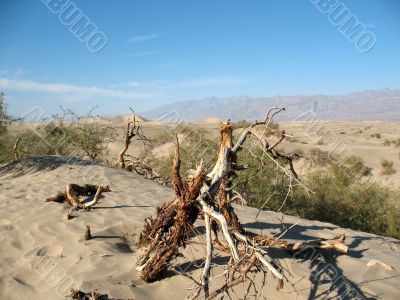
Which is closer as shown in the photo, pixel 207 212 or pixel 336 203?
pixel 207 212

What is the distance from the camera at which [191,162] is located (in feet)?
31.0

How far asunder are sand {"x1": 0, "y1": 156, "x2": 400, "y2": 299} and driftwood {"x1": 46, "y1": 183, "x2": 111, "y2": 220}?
0.12 m

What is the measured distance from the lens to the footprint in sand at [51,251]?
425 cm

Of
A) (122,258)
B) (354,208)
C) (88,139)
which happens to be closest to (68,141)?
(88,139)

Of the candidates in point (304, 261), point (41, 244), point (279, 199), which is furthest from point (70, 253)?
point (279, 199)

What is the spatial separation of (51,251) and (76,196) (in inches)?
71.8

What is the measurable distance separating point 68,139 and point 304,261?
8963 millimetres

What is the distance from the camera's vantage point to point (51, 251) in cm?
431

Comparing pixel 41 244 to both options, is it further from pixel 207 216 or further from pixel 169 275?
pixel 207 216

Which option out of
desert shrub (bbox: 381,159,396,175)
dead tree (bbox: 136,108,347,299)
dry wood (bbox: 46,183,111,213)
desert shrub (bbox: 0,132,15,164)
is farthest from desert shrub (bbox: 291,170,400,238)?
desert shrub (bbox: 381,159,396,175)

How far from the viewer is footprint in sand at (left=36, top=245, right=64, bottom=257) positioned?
425 cm

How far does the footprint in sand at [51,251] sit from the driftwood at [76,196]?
843mm

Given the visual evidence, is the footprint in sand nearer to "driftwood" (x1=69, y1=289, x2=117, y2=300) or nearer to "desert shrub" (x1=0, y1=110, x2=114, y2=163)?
"driftwood" (x1=69, y1=289, x2=117, y2=300)

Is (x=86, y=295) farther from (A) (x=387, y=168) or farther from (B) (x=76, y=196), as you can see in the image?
(A) (x=387, y=168)
